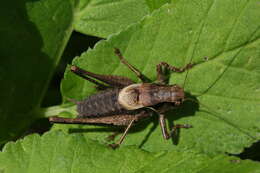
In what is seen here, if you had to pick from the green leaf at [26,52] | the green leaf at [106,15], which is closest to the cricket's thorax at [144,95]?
the green leaf at [106,15]

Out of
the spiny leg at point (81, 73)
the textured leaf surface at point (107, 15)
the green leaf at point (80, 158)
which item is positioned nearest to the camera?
the green leaf at point (80, 158)

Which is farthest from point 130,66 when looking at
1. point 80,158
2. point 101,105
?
point 80,158

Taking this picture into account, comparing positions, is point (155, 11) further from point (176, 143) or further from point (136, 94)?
point (176, 143)

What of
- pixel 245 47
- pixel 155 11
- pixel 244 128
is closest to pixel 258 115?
pixel 244 128

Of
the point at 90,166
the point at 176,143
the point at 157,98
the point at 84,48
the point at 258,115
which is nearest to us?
the point at 90,166

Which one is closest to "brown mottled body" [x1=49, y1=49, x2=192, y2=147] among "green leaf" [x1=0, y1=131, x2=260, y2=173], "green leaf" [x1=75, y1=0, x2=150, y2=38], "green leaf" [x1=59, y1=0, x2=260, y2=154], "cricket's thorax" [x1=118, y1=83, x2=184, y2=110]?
"cricket's thorax" [x1=118, y1=83, x2=184, y2=110]

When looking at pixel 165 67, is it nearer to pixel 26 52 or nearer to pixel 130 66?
pixel 130 66

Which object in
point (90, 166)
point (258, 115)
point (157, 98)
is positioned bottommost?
point (90, 166)

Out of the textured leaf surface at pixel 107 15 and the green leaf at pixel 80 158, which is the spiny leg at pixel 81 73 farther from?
the green leaf at pixel 80 158
